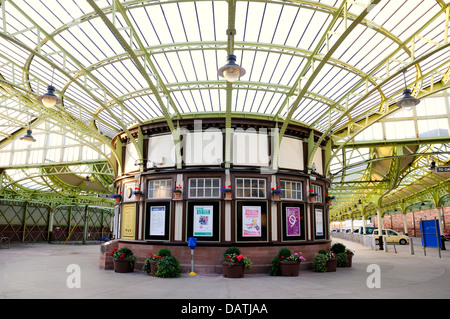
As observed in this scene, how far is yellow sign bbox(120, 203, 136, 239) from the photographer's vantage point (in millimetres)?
15516

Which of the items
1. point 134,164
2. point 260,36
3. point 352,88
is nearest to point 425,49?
point 352,88

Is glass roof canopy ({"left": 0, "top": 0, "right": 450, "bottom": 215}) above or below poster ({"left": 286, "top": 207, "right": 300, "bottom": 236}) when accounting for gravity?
above

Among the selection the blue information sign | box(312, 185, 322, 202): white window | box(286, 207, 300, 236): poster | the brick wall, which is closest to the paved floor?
box(286, 207, 300, 236): poster

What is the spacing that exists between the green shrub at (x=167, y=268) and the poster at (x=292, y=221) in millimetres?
5277

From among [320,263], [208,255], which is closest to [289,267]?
[320,263]

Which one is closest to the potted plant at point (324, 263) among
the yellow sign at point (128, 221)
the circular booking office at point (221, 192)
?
the circular booking office at point (221, 192)

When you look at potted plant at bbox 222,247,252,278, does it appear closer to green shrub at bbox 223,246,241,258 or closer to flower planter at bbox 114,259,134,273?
green shrub at bbox 223,246,241,258

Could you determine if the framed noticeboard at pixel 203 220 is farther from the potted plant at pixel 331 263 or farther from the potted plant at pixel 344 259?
the potted plant at pixel 344 259

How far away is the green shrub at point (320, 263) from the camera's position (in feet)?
45.8

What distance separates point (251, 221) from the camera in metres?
14.3

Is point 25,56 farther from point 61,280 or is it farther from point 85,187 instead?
point 85,187

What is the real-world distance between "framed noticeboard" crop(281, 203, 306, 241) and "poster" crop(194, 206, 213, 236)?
3295 millimetres

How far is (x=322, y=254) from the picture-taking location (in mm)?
14438

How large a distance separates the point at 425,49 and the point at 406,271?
32.2 feet
